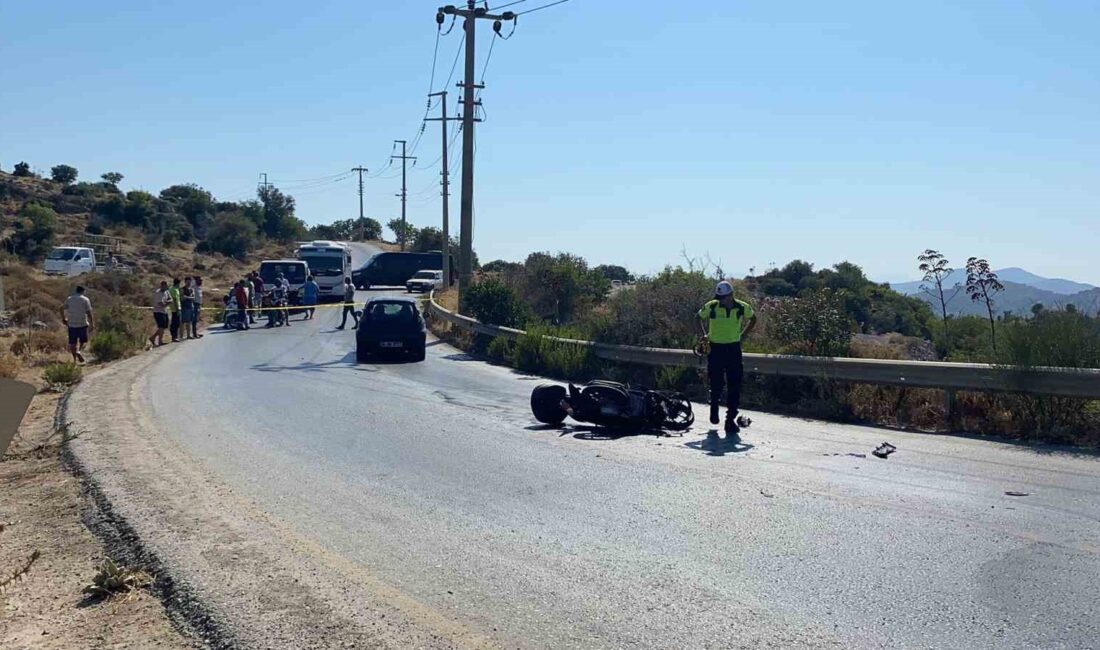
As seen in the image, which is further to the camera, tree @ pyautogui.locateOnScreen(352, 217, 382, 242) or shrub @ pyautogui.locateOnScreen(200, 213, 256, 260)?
tree @ pyautogui.locateOnScreen(352, 217, 382, 242)

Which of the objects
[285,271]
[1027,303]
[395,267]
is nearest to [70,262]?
[285,271]

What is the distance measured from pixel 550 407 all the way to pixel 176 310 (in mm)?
18661

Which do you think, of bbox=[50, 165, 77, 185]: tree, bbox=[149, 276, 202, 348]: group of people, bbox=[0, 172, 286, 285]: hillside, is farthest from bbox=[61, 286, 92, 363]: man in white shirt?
bbox=[50, 165, 77, 185]: tree

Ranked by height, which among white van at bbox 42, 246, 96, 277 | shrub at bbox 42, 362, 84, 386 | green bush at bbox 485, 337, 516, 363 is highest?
white van at bbox 42, 246, 96, 277

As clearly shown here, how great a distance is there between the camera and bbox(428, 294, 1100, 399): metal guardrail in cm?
1078

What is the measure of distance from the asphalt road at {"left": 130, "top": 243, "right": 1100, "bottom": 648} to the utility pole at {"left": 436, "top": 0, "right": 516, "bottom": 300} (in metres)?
17.8

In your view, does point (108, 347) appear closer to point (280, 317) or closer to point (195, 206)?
point (280, 317)

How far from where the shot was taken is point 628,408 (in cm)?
1189

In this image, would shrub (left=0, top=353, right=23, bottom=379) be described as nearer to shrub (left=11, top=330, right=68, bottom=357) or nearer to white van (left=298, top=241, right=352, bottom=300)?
shrub (left=11, top=330, right=68, bottom=357)

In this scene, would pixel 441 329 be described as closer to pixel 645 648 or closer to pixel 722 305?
pixel 722 305

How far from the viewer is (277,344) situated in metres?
27.4

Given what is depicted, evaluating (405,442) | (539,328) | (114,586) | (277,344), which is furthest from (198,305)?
(114,586)

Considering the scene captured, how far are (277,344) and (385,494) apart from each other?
19.7m

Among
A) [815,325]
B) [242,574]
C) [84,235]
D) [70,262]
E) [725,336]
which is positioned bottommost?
[242,574]
